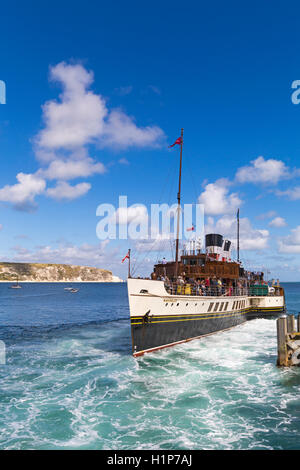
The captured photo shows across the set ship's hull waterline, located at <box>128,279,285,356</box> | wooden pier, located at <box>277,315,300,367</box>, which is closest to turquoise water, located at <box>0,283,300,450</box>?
wooden pier, located at <box>277,315,300,367</box>

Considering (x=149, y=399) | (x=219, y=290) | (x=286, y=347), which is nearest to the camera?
(x=149, y=399)

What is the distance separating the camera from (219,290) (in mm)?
33125

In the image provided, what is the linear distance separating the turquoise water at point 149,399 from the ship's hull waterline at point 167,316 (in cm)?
115

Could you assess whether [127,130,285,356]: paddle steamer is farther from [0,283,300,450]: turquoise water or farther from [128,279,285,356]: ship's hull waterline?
[0,283,300,450]: turquoise water

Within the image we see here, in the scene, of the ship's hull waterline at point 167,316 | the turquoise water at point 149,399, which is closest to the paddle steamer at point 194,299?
the ship's hull waterline at point 167,316

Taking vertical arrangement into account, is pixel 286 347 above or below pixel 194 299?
below

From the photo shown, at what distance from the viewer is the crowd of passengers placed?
27.2 m

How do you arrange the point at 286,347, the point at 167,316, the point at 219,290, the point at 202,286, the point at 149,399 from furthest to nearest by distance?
the point at 219,290
the point at 202,286
the point at 167,316
the point at 286,347
the point at 149,399

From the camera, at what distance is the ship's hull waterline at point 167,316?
2303 cm

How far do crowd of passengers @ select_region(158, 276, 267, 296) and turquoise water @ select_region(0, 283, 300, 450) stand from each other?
4909 mm

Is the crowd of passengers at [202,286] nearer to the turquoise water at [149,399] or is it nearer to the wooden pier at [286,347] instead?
the turquoise water at [149,399]

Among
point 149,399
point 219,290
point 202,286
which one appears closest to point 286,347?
point 149,399

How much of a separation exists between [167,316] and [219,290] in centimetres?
1014

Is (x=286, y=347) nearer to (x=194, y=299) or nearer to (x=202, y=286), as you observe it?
(x=194, y=299)
